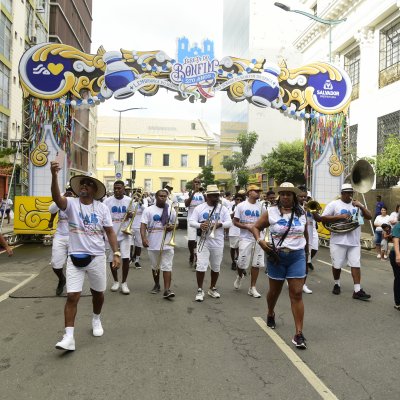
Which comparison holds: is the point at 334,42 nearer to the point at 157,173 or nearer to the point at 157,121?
the point at 157,173

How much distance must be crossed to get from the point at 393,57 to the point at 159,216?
61.1ft

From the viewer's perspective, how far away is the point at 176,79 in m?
15.9

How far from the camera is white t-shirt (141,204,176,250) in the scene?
24.9 ft

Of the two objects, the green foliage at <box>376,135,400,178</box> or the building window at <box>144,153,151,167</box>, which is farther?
the building window at <box>144,153,151,167</box>

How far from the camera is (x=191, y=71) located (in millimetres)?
15977

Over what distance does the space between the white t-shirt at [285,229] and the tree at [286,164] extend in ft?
96.1

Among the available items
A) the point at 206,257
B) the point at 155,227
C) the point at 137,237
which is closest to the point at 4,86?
the point at 137,237

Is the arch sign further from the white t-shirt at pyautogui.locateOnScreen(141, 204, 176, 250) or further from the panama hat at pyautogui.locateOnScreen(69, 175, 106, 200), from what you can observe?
the panama hat at pyautogui.locateOnScreen(69, 175, 106, 200)

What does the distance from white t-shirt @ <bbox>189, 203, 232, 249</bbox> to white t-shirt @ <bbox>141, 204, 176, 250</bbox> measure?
0.43 metres

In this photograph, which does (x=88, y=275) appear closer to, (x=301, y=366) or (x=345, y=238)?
(x=301, y=366)

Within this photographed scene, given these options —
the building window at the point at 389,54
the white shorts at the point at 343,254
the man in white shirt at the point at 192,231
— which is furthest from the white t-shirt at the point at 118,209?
the building window at the point at 389,54

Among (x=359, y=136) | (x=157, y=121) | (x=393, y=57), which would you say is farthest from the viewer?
(x=157, y=121)

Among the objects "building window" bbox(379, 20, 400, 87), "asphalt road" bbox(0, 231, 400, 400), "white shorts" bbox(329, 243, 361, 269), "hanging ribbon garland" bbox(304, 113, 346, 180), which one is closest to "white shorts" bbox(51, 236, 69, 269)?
"asphalt road" bbox(0, 231, 400, 400)

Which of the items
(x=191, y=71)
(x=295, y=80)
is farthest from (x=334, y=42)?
(x=191, y=71)
